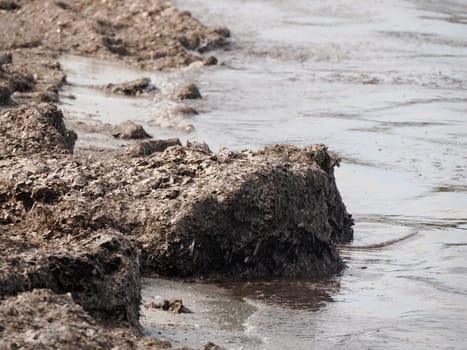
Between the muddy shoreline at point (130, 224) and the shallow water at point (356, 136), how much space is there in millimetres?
205

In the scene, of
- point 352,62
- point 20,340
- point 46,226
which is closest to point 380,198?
point 46,226

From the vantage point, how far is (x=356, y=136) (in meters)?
11.2

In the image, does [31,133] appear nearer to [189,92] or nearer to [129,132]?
[129,132]

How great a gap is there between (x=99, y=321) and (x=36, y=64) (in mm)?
9161

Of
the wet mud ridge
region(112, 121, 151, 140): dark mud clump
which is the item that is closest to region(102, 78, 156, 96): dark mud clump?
region(112, 121, 151, 140): dark mud clump

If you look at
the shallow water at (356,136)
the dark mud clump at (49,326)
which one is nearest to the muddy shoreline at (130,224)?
the dark mud clump at (49,326)

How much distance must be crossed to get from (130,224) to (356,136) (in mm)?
5549

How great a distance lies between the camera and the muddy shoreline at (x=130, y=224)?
421 centimetres

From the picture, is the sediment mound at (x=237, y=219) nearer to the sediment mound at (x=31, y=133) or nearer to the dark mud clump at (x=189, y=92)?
the sediment mound at (x=31, y=133)

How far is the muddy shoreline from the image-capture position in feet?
13.8

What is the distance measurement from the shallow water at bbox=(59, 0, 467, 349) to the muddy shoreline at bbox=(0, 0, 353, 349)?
205 millimetres

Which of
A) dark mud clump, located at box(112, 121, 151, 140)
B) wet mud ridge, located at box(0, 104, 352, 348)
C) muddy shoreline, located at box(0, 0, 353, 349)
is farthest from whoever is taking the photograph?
dark mud clump, located at box(112, 121, 151, 140)

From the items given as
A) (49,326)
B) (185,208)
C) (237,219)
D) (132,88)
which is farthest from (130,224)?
(132,88)

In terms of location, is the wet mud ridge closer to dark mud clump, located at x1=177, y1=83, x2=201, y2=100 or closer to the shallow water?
the shallow water
